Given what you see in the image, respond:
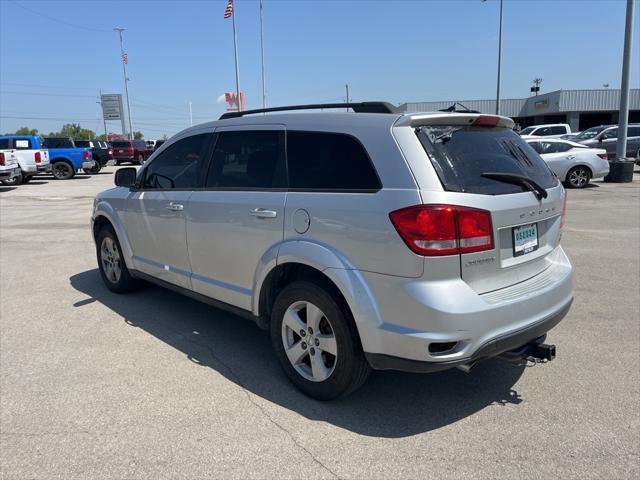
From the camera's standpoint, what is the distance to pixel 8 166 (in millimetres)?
19328

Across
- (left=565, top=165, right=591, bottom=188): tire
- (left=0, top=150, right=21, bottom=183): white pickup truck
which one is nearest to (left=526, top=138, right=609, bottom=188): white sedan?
(left=565, top=165, right=591, bottom=188): tire

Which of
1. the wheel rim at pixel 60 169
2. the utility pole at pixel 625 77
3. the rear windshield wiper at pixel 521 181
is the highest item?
the utility pole at pixel 625 77

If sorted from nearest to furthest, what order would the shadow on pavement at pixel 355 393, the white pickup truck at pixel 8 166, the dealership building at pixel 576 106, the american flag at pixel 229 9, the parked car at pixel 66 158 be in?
the shadow on pavement at pixel 355 393, the white pickup truck at pixel 8 166, the parked car at pixel 66 158, the american flag at pixel 229 9, the dealership building at pixel 576 106

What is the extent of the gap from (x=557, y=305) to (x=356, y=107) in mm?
1908

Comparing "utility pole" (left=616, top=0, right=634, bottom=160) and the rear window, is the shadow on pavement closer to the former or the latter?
the rear window

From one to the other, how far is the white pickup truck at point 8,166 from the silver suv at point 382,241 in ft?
61.2

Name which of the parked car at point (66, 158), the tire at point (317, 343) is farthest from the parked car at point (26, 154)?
the tire at point (317, 343)

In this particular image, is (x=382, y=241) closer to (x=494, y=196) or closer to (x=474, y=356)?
(x=494, y=196)

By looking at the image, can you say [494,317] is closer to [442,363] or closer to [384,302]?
[442,363]

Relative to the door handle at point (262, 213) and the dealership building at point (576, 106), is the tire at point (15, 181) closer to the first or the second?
the door handle at point (262, 213)

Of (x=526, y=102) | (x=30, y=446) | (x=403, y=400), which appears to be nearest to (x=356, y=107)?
(x=403, y=400)

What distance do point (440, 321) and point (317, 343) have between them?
0.90 m

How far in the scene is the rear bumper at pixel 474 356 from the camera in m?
2.81

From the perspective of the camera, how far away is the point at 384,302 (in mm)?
2861
